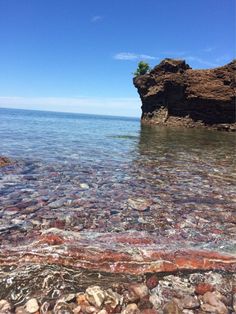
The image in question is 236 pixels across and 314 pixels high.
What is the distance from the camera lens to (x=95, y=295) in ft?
11.5

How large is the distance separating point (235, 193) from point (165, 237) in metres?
4.41

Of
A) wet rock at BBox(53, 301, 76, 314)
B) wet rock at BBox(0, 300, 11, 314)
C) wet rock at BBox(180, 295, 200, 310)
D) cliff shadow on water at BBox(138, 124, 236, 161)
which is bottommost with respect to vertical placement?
wet rock at BBox(0, 300, 11, 314)

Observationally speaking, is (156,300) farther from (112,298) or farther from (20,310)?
(20,310)

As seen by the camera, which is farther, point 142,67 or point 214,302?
point 142,67

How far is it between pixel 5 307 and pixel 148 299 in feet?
5.58

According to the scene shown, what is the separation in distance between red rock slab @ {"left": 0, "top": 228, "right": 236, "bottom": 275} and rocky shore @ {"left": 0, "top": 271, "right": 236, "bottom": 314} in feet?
1.14

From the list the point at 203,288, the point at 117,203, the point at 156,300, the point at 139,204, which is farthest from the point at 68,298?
the point at 139,204

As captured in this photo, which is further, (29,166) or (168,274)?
(29,166)

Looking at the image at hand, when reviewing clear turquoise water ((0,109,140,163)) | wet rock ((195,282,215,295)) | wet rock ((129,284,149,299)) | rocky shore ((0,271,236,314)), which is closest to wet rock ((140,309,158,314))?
rocky shore ((0,271,236,314))

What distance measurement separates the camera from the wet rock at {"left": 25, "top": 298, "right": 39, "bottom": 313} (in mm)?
3242

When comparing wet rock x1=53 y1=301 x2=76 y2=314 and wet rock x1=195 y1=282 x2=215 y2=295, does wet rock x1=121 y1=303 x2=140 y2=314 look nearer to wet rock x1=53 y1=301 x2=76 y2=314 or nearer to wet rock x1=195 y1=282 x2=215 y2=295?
wet rock x1=53 y1=301 x2=76 y2=314

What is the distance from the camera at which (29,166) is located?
11492mm

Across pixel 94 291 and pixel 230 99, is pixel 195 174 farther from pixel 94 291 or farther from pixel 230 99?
pixel 230 99

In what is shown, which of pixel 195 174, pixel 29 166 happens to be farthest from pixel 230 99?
pixel 29 166
